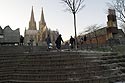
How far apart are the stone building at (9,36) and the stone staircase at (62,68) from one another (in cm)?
2334

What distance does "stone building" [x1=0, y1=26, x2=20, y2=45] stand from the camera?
39350mm

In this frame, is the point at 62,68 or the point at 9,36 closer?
the point at 62,68

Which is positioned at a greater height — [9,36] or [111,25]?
[111,25]

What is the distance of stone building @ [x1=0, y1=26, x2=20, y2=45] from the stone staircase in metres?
23.3

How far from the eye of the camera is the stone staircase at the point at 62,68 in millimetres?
12195

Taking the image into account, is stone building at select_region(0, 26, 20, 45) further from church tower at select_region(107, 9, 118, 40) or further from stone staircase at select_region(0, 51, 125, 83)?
stone staircase at select_region(0, 51, 125, 83)

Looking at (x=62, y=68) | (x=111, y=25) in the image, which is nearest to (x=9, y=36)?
(x=111, y=25)

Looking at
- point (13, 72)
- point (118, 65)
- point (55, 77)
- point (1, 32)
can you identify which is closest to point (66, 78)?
point (55, 77)

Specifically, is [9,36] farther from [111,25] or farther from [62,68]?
[62,68]

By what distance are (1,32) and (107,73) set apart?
30643 mm

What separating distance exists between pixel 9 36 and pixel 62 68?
1152 inches

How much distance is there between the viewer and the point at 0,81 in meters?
12.3

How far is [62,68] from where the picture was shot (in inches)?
524

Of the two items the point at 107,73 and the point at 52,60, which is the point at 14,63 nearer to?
the point at 52,60
